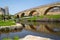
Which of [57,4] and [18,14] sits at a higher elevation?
[57,4]

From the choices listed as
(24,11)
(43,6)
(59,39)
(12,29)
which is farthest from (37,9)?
(59,39)

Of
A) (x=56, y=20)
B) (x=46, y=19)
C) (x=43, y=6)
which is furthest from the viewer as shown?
(x=43, y=6)

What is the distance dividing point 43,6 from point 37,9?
16.1ft

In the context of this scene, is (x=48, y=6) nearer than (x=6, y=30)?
No

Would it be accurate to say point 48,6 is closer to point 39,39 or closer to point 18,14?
point 18,14

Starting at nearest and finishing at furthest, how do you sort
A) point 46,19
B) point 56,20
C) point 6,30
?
point 6,30 → point 56,20 → point 46,19

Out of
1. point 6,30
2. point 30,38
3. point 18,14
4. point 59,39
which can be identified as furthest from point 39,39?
point 18,14

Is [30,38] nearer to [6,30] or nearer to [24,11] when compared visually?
[6,30]

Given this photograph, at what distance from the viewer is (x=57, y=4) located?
63.5m

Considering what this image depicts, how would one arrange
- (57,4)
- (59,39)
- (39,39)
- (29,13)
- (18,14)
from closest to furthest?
1. (39,39)
2. (59,39)
3. (57,4)
4. (29,13)
5. (18,14)

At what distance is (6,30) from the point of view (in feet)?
83.0

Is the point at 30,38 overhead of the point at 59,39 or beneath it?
overhead

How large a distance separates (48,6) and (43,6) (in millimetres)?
4207

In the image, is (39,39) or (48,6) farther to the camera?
(48,6)
